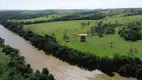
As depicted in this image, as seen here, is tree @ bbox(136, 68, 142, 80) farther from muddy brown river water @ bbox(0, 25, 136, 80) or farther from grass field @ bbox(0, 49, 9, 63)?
grass field @ bbox(0, 49, 9, 63)

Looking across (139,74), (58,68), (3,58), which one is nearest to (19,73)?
(58,68)

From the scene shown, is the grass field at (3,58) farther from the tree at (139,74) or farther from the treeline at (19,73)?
the tree at (139,74)

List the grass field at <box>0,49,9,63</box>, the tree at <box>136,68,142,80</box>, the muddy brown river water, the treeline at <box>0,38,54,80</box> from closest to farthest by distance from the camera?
the treeline at <box>0,38,54,80</box> < the tree at <box>136,68,142,80</box> < the muddy brown river water < the grass field at <box>0,49,9,63</box>

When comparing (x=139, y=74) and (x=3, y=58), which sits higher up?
(x=3, y=58)

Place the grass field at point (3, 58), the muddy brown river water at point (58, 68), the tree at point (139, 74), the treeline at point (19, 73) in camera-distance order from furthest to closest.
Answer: the grass field at point (3, 58) → the muddy brown river water at point (58, 68) → the tree at point (139, 74) → the treeline at point (19, 73)

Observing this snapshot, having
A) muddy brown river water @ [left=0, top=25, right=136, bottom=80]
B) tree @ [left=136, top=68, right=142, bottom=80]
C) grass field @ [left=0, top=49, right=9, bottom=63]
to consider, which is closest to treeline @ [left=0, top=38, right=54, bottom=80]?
grass field @ [left=0, top=49, right=9, bottom=63]

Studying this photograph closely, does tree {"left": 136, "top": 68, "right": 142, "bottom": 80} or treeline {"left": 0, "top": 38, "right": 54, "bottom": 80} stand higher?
treeline {"left": 0, "top": 38, "right": 54, "bottom": 80}

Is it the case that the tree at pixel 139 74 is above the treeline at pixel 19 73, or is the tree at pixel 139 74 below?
below

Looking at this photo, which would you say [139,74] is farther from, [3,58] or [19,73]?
[3,58]

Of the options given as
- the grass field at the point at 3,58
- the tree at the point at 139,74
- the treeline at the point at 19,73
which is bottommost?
the tree at the point at 139,74

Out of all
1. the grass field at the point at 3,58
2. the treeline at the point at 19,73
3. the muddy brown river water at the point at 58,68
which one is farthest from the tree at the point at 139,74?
the grass field at the point at 3,58

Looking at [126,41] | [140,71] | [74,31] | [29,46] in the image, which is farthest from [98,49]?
[74,31]
